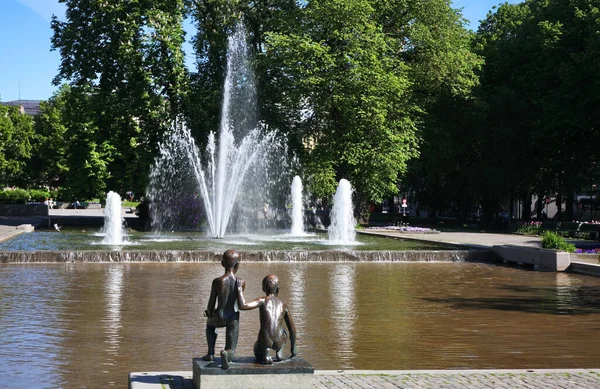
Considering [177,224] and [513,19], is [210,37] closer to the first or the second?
[177,224]

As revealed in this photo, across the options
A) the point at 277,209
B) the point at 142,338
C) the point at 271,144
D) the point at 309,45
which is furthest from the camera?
the point at 277,209

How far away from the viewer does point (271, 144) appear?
4844cm

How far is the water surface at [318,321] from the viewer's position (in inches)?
436

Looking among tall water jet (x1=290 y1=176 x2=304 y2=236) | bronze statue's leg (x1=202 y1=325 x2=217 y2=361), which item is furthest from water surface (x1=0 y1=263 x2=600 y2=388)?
tall water jet (x1=290 y1=176 x2=304 y2=236)

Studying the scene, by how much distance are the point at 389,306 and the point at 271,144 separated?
32.3 meters

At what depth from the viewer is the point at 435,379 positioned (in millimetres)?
9391

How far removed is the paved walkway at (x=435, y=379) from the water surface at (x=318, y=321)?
956 millimetres

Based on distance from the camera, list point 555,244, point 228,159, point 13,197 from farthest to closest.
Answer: point 13,197 → point 228,159 → point 555,244

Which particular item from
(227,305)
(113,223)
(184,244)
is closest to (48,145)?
(113,223)

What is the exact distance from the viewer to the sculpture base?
809 cm

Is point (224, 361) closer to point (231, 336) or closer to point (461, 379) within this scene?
point (231, 336)

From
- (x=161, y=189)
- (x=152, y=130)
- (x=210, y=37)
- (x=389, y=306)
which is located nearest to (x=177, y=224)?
(x=161, y=189)

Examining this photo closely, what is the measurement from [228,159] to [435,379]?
3745cm

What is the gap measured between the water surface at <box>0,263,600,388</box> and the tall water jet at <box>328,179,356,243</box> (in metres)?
14.3
